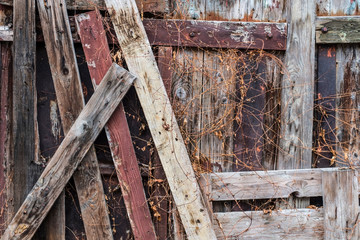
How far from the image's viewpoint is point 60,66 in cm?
282

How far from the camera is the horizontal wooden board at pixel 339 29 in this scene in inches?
112

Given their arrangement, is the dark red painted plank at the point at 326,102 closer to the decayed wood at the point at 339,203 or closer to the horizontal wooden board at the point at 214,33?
the decayed wood at the point at 339,203

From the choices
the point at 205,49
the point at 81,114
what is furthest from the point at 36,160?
the point at 205,49

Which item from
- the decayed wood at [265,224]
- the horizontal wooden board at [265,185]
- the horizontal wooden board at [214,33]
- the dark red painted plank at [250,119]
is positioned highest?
the horizontal wooden board at [214,33]

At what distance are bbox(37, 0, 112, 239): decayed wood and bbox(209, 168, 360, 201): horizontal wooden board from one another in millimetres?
1082

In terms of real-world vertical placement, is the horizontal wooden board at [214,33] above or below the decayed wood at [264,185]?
above

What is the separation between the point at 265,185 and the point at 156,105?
4.11 feet

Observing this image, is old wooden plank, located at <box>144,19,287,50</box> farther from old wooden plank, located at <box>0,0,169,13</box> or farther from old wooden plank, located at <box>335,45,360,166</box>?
old wooden plank, located at <box>335,45,360,166</box>

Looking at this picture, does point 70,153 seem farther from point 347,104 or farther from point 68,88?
point 347,104

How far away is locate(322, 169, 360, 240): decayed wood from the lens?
282cm

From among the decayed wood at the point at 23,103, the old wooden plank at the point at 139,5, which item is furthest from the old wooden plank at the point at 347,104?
the decayed wood at the point at 23,103

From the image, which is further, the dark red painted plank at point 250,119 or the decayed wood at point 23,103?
the dark red painted plank at point 250,119

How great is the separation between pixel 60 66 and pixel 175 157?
135 centimetres

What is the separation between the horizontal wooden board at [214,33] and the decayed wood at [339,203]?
1323mm
